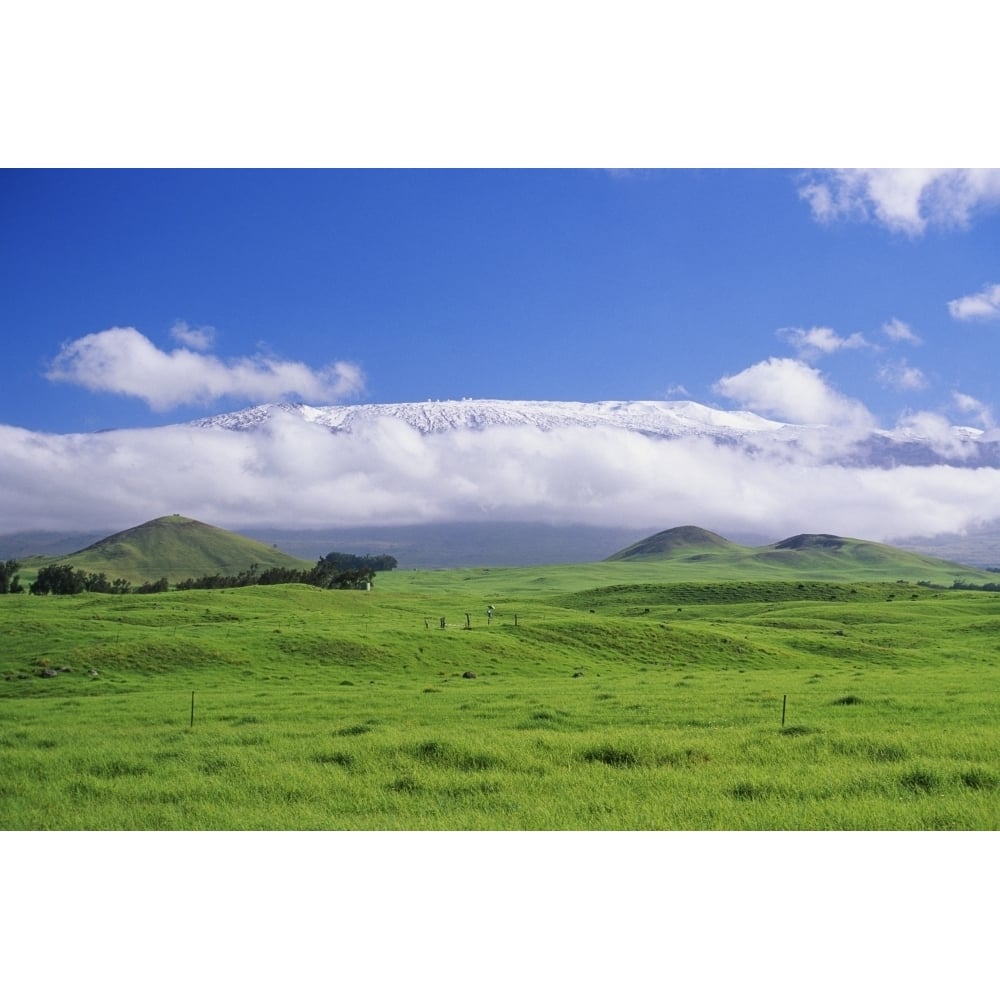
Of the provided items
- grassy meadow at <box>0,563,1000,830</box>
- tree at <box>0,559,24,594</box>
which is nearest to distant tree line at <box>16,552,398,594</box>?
tree at <box>0,559,24,594</box>

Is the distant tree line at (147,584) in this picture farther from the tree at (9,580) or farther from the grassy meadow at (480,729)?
the grassy meadow at (480,729)

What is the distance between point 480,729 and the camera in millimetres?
20875

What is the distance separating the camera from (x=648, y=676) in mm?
39688

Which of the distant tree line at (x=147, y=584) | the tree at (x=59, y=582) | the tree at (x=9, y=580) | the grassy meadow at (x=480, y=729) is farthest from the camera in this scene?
the distant tree line at (x=147, y=584)

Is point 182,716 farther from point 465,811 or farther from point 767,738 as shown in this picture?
point 767,738

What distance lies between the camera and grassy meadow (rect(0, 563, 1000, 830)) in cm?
1318

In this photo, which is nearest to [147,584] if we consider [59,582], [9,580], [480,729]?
[59,582]

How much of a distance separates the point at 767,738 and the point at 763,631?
46267 mm

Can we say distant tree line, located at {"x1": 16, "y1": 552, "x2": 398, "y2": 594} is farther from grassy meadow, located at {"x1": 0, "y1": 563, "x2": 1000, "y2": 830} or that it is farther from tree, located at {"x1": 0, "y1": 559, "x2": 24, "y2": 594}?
grassy meadow, located at {"x1": 0, "y1": 563, "x2": 1000, "y2": 830}

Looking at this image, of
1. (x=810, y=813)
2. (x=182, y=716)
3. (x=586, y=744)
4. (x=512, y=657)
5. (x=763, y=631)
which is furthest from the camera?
(x=763, y=631)

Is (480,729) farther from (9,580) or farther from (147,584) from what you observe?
(147,584)

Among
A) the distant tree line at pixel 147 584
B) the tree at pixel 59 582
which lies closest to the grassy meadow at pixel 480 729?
the tree at pixel 59 582

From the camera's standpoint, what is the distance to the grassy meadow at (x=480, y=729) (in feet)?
43.2

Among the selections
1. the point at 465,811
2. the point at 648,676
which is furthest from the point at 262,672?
the point at 465,811
